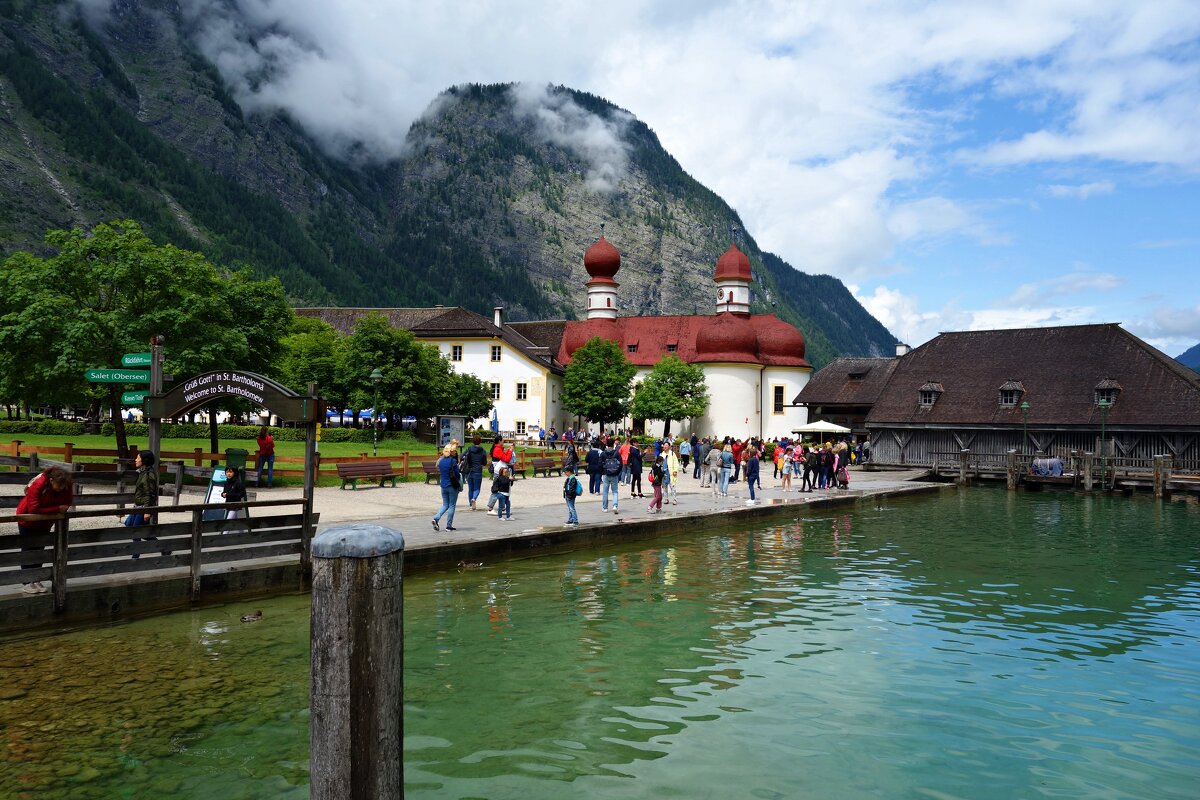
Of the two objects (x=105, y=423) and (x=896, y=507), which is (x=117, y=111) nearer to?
(x=105, y=423)

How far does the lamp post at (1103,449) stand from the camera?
41.5 m

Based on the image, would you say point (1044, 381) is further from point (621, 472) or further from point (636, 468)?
point (621, 472)

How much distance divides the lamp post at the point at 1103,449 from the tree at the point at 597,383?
3439 centimetres

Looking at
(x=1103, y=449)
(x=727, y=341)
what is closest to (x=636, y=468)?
(x=1103, y=449)

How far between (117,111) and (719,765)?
200129 millimetres

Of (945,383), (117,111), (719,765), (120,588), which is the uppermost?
(117,111)

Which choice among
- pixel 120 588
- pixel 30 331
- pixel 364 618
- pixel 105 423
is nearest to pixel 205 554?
pixel 120 588

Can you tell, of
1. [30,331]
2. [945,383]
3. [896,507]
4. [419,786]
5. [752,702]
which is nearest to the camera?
[419,786]

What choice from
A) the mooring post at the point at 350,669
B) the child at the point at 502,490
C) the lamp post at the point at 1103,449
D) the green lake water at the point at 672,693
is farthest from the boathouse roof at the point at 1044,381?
the mooring post at the point at 350,669

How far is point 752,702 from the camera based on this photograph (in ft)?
30.6

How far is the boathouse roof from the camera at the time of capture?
1772 inches

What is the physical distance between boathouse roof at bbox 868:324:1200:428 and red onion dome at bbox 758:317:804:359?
19180 millimetres

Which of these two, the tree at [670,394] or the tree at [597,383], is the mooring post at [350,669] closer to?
the tree at [670,394]

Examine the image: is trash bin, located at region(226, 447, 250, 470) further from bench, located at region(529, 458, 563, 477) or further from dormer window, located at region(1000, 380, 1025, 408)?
dormer window, located at region(1000, 380, 1025, 408)
